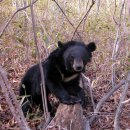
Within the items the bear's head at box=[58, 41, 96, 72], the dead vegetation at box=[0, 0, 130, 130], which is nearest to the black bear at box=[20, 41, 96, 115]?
the bear's head at box=[58, 41, 96, 72]

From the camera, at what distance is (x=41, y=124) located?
3602 millimetres

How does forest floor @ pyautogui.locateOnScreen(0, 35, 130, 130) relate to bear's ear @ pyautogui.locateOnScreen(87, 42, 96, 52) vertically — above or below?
below

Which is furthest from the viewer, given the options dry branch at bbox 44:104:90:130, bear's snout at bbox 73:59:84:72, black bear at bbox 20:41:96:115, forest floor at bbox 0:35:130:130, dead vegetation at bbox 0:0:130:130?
dead vegetation at bbox 0:0:130:130

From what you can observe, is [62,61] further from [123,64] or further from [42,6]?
[42,6]

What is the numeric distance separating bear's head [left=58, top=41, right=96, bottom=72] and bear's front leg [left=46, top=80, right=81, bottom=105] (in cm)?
23

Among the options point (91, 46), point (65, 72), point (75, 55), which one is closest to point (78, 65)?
point (75, 55)

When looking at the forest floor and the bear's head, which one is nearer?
the bear's head

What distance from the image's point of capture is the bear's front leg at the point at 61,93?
3434 millimetres

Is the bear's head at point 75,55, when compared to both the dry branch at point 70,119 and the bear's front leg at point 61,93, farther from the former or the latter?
the dry branch at point 70,119

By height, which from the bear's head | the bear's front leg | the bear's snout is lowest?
the bear's front leg

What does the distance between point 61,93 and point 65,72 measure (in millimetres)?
302

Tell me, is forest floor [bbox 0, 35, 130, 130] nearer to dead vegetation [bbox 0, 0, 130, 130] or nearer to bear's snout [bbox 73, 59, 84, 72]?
dead vegetation [bbox 0, 0, 130, 130]

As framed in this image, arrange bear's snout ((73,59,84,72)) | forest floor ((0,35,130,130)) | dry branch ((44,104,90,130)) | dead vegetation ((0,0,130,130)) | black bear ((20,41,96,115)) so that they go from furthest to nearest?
dead vegetation ((0,0,130,130)) < forest floor ((0,35,130,130)) < black bear ((20,41,96,115)) < bear's snout ((73,59,84,72)) < dry branch ((44,104,90,130))

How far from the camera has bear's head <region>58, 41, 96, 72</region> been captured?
3482 millimetres
